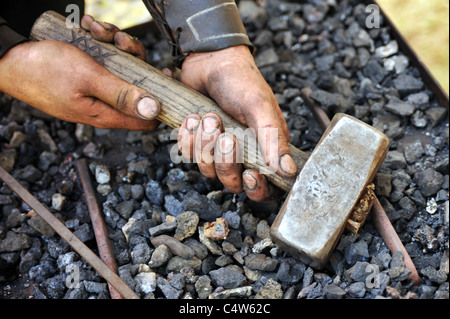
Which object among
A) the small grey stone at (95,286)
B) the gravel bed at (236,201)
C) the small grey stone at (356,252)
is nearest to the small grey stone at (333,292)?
the gravel bed at (236,201)

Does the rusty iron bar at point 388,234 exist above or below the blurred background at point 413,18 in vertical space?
below

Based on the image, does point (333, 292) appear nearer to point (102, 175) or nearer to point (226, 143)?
point (226, 143)

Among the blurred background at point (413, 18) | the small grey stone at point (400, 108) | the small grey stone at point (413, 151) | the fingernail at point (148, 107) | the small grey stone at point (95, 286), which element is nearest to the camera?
the small grey stone at point (95, 286)

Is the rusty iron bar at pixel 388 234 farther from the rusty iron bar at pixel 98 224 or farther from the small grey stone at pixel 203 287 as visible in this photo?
the rusty iron bar at pixel 98 224

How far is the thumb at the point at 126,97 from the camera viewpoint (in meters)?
2.27

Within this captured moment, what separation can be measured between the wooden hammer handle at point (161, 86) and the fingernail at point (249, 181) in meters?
0.05

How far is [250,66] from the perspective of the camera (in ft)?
8.19

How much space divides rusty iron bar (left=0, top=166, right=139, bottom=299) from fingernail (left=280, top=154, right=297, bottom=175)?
2.73 ft

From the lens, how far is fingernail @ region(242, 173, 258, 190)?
7.08 ft

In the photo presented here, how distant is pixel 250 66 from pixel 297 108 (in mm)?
542

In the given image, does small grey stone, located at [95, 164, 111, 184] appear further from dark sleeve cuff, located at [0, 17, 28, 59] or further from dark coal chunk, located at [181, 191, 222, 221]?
dark sleeve cuff, located at [0, 17, 28, 59]
